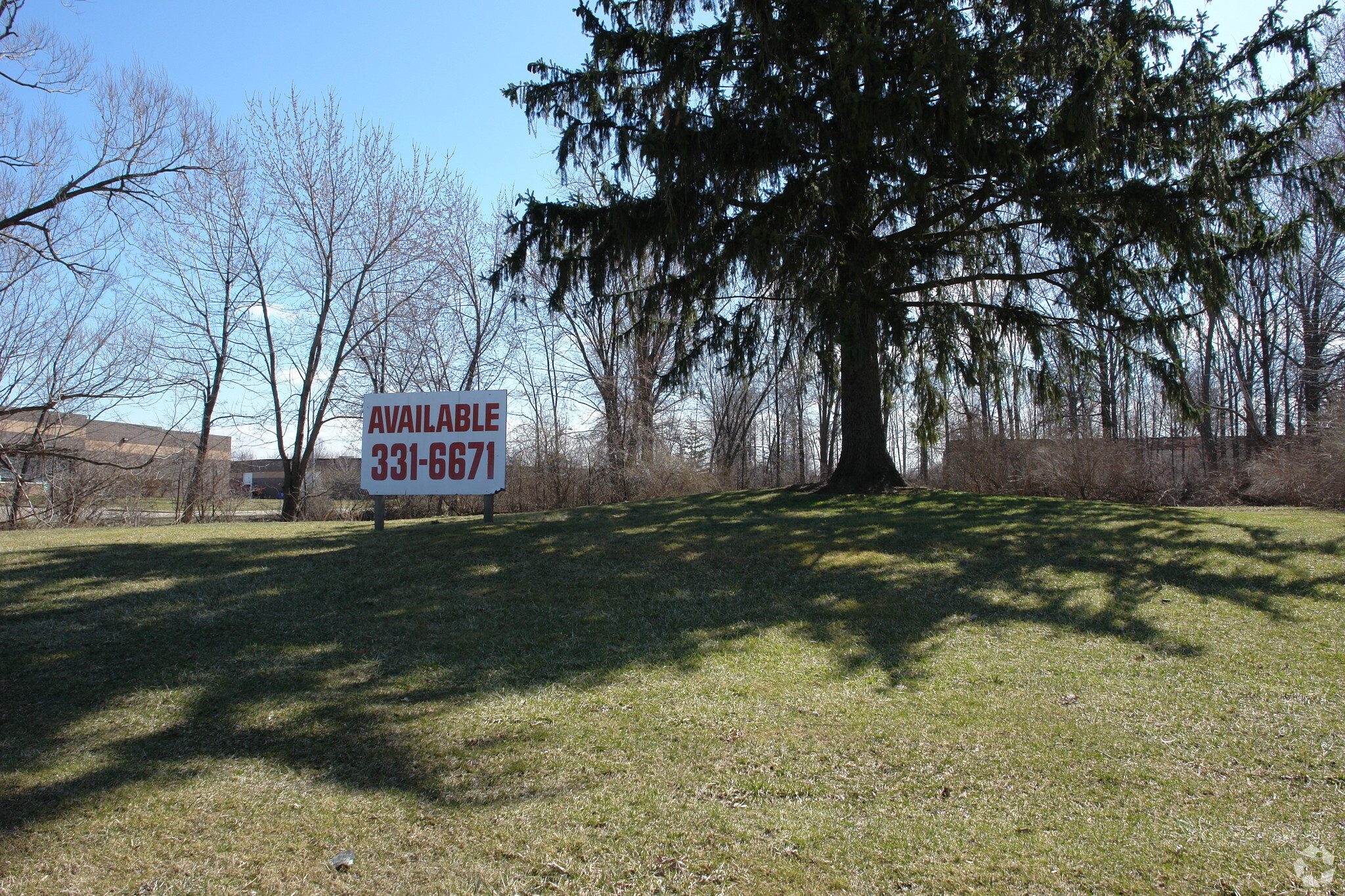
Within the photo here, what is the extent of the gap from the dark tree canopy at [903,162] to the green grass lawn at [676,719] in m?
4.37

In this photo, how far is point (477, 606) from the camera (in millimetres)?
6527

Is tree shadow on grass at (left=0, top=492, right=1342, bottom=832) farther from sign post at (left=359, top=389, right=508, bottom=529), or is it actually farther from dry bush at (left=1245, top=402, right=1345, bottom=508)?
dry bush at (left=1245, top=402, right=1345, bottom=508)

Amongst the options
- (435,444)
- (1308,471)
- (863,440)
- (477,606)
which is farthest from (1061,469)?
(477,606)

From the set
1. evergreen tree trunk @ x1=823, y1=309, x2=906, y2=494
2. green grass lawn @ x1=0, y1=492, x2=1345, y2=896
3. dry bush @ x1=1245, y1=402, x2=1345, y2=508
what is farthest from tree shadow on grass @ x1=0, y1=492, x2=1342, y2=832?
dry bush @ x1=1245, y1=402, x2=1345, y2=508

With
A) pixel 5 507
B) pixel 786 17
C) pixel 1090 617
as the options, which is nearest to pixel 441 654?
pixel 1090 617

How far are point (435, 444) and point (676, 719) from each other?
660cm

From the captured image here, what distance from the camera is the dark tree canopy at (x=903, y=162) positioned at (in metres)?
9.52

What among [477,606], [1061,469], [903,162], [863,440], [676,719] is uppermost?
[903,162]

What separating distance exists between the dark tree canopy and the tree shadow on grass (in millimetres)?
3248

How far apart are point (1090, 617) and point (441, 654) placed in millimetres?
5206

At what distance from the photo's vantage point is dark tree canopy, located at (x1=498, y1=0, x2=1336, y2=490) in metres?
9.52

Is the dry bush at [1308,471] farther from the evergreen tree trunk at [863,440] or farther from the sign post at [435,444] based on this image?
the sign post at [435,444]

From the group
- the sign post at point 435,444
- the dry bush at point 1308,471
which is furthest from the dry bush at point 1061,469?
the sign post at point 435,444

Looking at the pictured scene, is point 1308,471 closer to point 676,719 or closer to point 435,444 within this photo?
point 676,719
